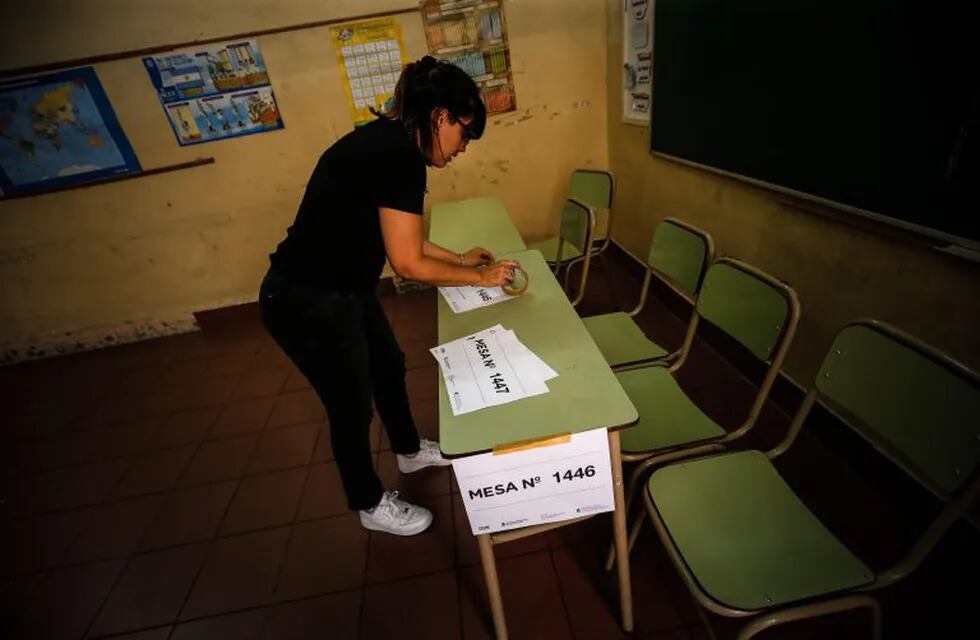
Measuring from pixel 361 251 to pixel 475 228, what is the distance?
1.15m

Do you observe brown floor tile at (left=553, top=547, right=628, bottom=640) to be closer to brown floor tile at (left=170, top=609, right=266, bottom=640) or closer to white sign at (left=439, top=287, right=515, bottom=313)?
white sign at (left=439, top=287, right=515, bottom=313)

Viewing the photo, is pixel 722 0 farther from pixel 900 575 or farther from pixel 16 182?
pixel 16 182

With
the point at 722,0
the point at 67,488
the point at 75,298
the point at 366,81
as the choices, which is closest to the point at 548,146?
the point at 366,81

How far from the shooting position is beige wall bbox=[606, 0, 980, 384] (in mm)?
1218

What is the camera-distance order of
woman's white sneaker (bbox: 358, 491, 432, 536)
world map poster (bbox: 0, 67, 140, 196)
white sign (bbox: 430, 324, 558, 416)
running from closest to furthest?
white sign (bbox: 430, 324, 558, 416)
woman's white sneaker (bbox: 358, 491, 432, 536)
world map poster (bbox: 0, 67, 140, 196)

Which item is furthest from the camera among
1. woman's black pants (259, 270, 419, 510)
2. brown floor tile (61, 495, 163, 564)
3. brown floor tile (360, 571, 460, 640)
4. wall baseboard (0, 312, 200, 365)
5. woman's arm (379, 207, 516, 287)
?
wall baseboard (0, 312, 200, 365)

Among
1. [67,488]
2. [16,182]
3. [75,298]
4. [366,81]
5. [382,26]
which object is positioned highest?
[382,26]

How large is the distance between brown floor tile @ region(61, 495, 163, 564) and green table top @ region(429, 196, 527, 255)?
1789mm

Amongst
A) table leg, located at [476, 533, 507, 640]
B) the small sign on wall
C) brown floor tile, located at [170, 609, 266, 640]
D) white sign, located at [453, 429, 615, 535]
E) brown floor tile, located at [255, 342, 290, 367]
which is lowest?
brown floor tile, located at [170, 609, 266, 640]

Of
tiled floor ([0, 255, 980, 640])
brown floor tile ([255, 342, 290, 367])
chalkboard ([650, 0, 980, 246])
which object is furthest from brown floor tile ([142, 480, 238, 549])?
chalkboard ([650, 0, 980, 246])

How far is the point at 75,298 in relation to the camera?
3350 millimetres

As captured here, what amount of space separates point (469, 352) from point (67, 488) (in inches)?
94.4

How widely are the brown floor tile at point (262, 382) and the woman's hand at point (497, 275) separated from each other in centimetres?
188

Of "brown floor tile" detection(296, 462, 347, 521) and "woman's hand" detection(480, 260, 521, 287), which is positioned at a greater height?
"woman's hand" detection(480, 260, 521, 287)
